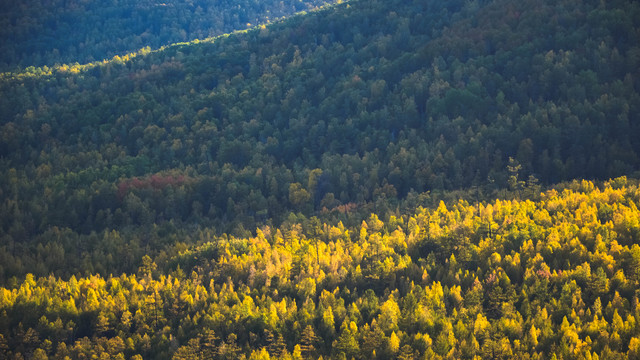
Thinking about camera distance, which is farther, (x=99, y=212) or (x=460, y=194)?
(x=99, y=212)

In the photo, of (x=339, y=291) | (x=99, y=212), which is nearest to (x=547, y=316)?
(x=339, y=291)

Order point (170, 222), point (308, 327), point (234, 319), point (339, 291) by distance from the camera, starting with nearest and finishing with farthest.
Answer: point (308, 327) < point (234, 319) < point (339, 291) < point (170, 222)

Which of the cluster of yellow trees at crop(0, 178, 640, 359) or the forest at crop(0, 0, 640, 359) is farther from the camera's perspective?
the forest at crop(0, 0, 640, 359)

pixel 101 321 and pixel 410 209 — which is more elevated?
pixel 101 321

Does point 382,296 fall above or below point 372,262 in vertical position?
below

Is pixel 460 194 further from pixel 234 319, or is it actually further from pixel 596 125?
pixel 234 319

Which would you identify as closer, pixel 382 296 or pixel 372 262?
pixel 382 296

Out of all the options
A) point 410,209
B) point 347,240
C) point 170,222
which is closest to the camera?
point 347,240

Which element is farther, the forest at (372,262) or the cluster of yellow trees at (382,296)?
the forest at (372,262)
